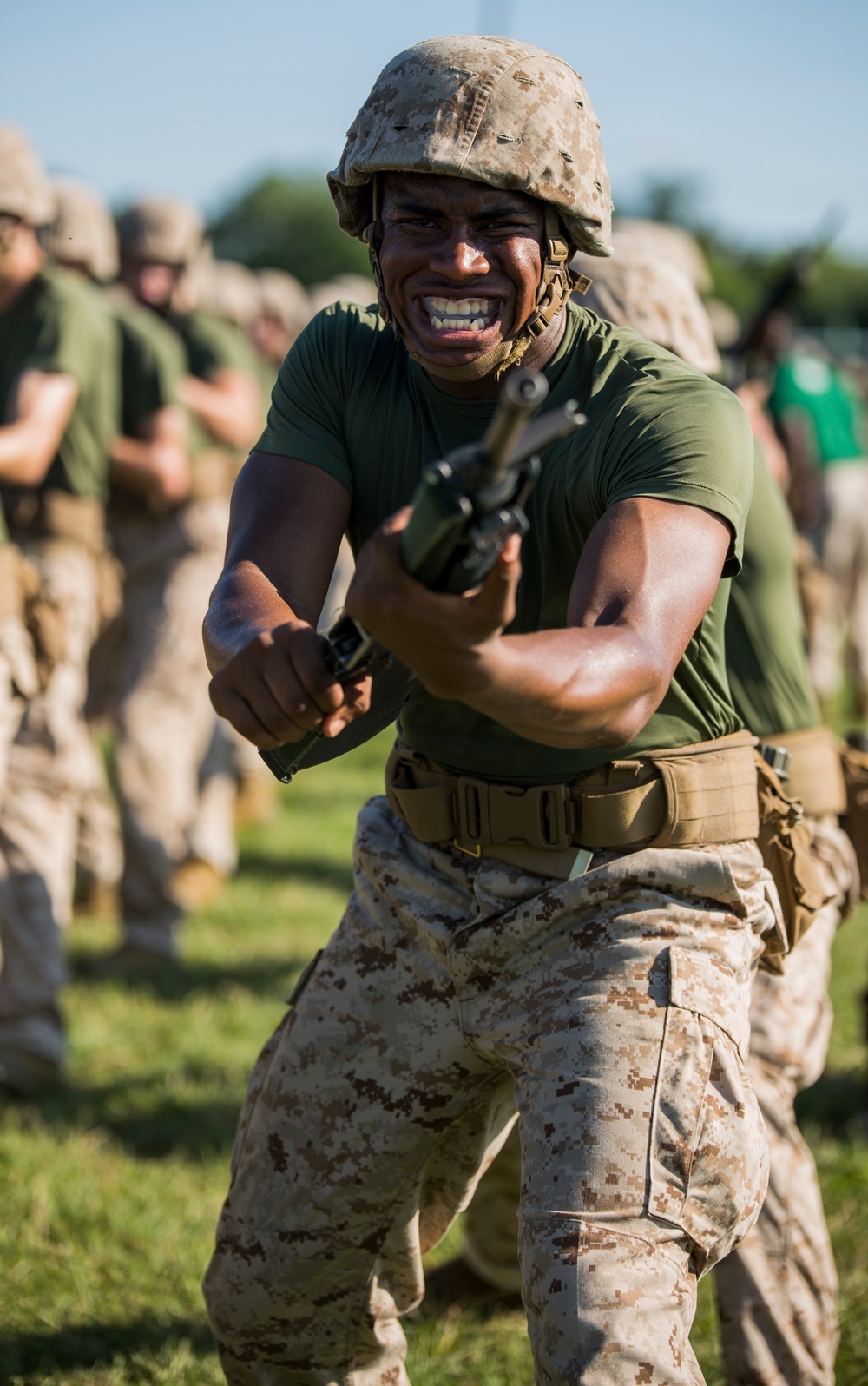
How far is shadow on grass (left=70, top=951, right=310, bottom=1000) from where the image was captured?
6.26 m

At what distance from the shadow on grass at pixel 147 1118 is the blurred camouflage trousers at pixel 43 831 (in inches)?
7.6

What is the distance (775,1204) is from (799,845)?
75 cm

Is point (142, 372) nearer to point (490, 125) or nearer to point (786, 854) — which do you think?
point (490, 125)

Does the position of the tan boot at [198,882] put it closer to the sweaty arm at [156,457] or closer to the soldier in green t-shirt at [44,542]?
the soldier in green t-shirt at [44,542]

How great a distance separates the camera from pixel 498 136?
8.67ft

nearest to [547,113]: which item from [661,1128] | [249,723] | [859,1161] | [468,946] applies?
[249,723]

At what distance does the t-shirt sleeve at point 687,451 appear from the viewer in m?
2.50

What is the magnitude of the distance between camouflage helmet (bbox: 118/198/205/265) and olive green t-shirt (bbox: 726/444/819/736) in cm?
435

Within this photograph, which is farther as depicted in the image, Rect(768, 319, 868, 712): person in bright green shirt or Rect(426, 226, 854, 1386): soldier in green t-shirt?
Rect(768, 319, 868, 712): person in bright green shirt

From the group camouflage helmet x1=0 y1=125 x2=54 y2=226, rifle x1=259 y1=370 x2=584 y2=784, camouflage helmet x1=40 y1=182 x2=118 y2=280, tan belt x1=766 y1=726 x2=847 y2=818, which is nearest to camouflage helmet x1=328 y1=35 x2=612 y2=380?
Answer: rifle x1=259 y1=370 x2=584 y2=784

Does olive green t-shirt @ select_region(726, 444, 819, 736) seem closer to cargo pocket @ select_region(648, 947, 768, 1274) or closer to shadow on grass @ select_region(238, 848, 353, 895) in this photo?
cargo pocket @ select_region(648, 947, 768, 1274)

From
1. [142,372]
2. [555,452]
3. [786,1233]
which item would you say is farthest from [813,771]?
[142,372]

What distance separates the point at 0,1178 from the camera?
436 centimetres

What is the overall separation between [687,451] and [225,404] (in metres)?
5.33
